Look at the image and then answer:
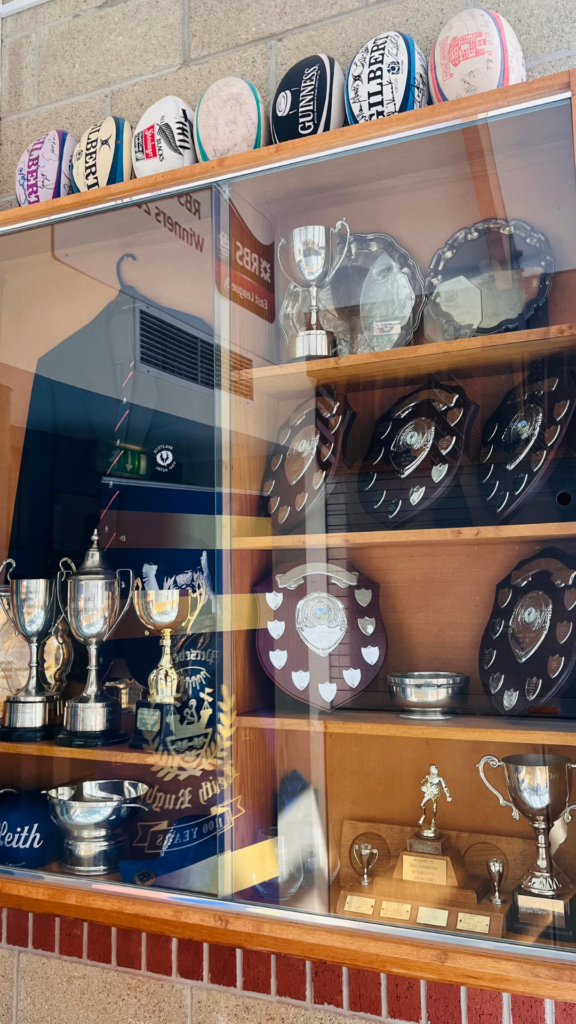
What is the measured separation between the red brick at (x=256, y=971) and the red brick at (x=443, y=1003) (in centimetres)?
32

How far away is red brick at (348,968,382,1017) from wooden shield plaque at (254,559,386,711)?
22.4 inches

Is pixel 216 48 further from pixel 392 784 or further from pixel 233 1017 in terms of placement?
pixel 233 1017

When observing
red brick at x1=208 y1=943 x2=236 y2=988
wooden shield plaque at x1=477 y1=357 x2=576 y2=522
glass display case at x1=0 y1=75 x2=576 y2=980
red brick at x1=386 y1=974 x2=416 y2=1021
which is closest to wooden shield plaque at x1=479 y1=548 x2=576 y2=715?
glass display case at x1=0 y1=75 x2=576 y2=980

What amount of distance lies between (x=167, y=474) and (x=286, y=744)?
54cm

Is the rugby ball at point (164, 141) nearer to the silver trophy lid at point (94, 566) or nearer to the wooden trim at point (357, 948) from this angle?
the silver trophy lid at point (94, 566)

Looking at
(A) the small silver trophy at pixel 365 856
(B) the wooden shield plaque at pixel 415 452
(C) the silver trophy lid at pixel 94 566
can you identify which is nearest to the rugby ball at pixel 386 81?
(B) the wooden shield plaque at pixel 415 452

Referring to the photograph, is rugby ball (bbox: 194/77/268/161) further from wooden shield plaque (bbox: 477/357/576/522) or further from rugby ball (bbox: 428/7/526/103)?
wooden shield plaque (bbox: 477/357/576/522)

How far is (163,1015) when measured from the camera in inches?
65.1

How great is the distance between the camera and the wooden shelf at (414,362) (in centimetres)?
122

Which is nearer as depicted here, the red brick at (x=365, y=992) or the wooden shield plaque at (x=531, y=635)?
the wooden shield plaque at (x=531, y=635)

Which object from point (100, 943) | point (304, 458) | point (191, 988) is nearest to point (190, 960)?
point (191, 988)

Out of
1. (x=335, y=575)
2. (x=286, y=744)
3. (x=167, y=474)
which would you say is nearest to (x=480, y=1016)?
(x=286, y=744)

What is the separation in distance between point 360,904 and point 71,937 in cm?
88

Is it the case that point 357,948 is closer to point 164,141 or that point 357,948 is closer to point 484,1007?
point 484,1007
